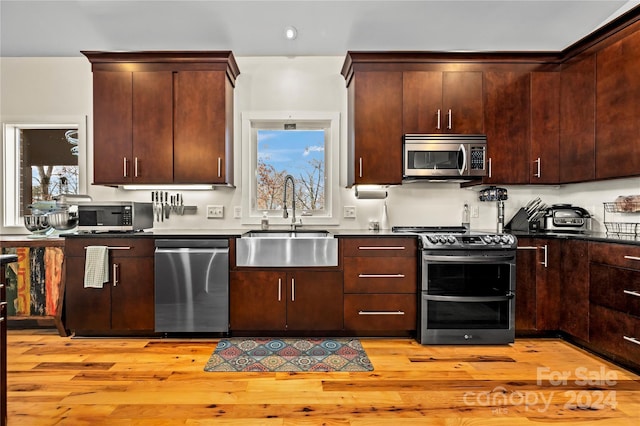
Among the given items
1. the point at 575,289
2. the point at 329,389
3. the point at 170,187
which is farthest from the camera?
the point at 170,187

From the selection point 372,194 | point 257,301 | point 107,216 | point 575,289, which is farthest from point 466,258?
point 107,216

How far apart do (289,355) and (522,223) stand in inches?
95.8

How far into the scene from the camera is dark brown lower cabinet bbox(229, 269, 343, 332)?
3.20m

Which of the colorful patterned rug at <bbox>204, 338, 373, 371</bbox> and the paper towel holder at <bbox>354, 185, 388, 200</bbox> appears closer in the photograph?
the colorful patterned rug at <bbox>204, 338, 373, 371</bbox>

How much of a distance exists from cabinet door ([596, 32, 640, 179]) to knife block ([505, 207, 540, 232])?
69 cm

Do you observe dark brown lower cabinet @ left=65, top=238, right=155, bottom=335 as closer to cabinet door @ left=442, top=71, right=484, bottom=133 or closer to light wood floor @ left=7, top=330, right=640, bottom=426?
light wood floor @ left=7, top=330, right=640, bottom=426

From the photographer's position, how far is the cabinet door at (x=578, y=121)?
3146 mm

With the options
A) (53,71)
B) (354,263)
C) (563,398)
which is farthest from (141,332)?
(563,398)

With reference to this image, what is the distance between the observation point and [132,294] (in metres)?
3.22

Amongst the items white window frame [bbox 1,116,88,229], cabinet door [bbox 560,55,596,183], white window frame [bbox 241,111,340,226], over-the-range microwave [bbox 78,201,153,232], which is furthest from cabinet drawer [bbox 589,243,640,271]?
white window frame [bbox 1,116,88,229]

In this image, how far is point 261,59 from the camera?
3.89 meters

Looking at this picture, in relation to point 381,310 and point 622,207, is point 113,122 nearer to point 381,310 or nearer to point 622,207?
point 381,310

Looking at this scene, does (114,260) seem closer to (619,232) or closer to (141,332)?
(141,332)

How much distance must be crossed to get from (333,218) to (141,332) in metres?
1.98
